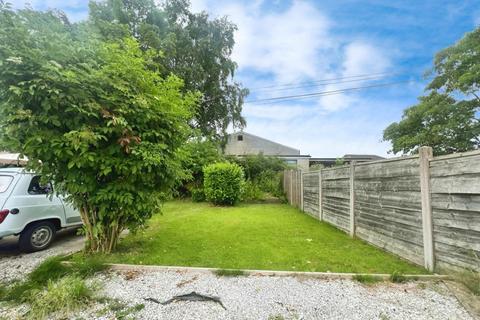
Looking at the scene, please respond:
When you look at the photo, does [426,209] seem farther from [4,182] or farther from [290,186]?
[290,186]

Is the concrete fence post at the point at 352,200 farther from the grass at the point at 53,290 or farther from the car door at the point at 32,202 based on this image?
the car door at the point at 32,202

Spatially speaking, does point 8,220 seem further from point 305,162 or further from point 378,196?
point 305,162

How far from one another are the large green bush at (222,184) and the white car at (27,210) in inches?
236

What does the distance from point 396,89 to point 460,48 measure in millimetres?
3340

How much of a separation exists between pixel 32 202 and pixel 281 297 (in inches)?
176

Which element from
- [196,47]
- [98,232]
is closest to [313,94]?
[196,47]

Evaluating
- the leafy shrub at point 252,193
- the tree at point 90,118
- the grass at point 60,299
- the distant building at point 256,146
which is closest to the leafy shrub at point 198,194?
the leafy shrub at point 252,193

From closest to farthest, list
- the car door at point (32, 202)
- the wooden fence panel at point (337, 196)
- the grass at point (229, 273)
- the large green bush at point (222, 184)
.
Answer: the grass at point (229, 273) < the car door at point (32, 202) < the wooden fence panel at point (337, 196) < the large green bush at point (222, 184)

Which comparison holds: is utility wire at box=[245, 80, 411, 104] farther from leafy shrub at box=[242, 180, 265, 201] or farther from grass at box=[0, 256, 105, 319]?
grass at box=[0, 256, 105, 319]

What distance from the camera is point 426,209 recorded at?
3266 mm

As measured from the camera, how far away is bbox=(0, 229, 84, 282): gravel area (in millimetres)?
3438

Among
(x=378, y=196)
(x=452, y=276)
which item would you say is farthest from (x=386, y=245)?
(x=452, y=276)

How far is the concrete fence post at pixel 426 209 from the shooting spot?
3.21 meters

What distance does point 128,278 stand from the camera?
10.3 ft
